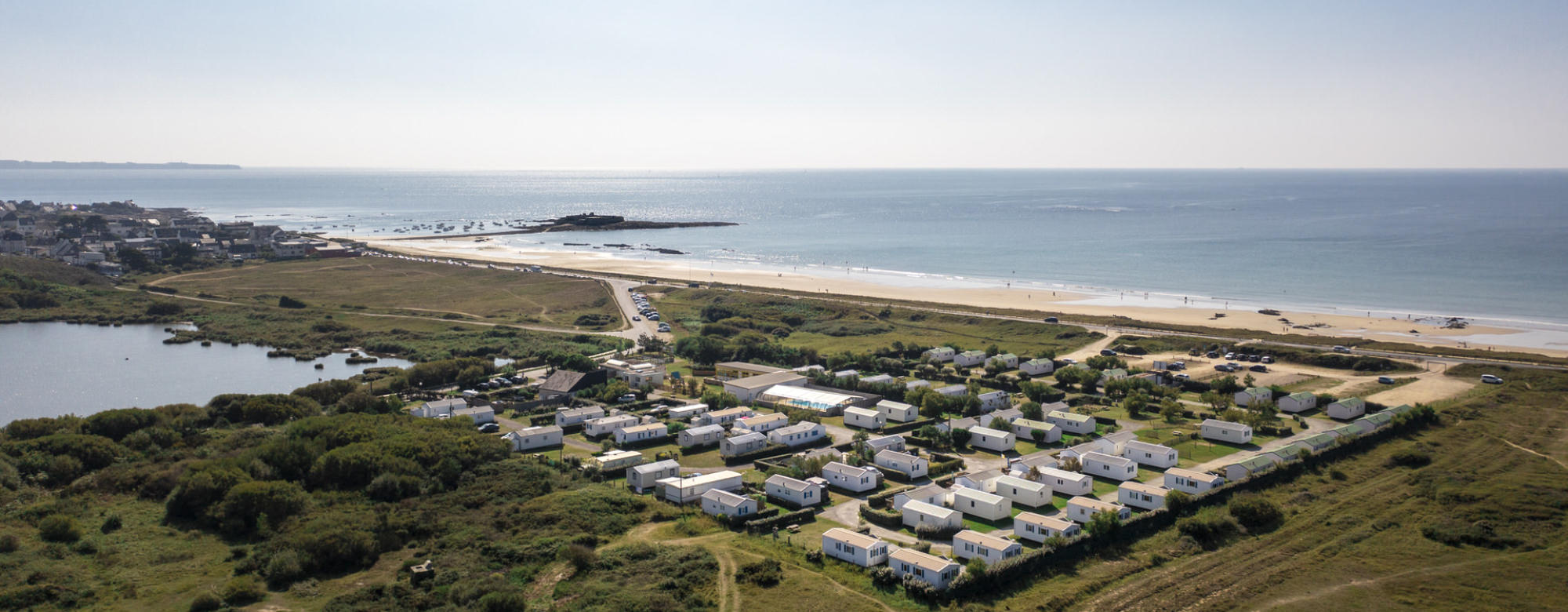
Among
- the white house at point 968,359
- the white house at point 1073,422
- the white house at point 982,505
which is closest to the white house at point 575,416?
the white house at point 982,505

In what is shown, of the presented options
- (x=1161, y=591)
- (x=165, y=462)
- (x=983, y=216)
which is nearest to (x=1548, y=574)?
(x=1161, y=591)

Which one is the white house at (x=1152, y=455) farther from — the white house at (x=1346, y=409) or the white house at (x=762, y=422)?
the white house at (x=762, y=422)

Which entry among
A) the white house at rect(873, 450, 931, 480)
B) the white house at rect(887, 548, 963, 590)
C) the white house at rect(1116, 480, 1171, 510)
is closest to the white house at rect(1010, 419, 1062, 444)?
the white house at rect(873, 450, 931, 480)

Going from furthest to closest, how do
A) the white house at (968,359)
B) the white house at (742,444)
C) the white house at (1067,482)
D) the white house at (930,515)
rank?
the white house at (968,359) → the white house at (742,444) → the white house at (1067,482) → the white house at (930,515)

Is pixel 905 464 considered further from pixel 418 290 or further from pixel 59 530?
pixel 418 290

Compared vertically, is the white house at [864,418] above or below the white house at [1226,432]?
below

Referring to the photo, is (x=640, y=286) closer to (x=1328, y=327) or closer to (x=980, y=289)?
(x=980, y=289)

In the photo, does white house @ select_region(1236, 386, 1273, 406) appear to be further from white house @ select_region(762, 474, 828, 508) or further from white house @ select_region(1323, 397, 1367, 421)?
white house @ select_region(762, 474, 828, 508)
